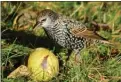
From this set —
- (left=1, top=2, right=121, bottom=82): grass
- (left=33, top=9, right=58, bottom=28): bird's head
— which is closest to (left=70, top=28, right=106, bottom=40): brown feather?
(left=1, top=2, right=121, bottom=82): grass

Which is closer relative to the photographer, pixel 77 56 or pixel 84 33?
pixel 77 56

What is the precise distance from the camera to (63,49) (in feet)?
21.5

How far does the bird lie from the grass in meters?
0.14

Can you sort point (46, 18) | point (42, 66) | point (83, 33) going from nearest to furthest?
1. point (42, 66)
2. point (46, 18)
3. point (83, 33)

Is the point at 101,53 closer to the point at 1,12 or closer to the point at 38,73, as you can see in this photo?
the point at 38,73

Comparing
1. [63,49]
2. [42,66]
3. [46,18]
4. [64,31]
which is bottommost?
[63,49]

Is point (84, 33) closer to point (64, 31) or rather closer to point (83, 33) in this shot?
point (83, 33)

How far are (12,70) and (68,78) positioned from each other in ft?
2.72

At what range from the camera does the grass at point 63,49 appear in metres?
5.45

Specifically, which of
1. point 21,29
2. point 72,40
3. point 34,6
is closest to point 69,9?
point 34,6

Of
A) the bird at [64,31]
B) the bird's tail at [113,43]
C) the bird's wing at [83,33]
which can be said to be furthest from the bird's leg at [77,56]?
the bird's tail at [113,43]

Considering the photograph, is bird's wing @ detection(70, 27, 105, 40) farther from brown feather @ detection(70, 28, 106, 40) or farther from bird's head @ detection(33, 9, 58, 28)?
bird's head @ detection(33, 9, 58, 28)

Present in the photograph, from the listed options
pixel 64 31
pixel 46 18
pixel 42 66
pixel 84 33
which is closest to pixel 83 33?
pixel 84 33

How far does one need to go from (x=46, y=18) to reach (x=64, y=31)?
0.97 ft
